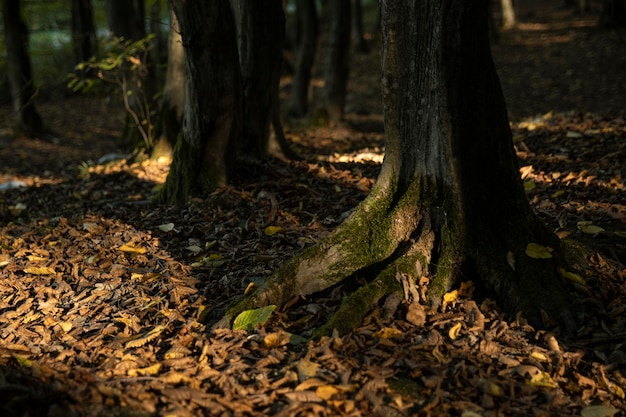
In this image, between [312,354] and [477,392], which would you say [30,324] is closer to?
[312,354]

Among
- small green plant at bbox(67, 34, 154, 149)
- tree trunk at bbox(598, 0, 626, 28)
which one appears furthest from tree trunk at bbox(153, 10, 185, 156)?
tree trunk at bbox(598, 0, 626, 28)

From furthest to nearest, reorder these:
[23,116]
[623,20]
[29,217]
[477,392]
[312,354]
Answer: [623,20]
[23,116]
[29,217]
[312,354]
[477,392]

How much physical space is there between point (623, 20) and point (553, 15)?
7.71 meters

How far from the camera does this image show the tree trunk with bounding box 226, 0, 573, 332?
3.79m

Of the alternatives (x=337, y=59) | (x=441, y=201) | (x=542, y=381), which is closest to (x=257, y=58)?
(x=441, y=201)

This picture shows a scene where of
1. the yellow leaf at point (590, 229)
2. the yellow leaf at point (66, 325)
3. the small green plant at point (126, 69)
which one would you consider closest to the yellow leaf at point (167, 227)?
the yellow leaf at point (66, 325)

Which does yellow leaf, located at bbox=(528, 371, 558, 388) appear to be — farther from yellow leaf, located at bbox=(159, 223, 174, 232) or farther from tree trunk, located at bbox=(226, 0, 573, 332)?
yellow leaf, located at bbox=(159, 223, 174, 232)

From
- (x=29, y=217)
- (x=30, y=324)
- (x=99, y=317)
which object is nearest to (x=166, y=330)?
(x=99, y=317)

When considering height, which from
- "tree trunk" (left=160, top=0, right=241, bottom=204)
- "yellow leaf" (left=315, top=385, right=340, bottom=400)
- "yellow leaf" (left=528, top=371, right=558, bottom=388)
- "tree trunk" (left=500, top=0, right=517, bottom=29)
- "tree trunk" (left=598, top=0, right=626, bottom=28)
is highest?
"tree trunk" (left=500, top=0, right=517, bottom=29)

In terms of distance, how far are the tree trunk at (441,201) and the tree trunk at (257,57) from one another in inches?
146

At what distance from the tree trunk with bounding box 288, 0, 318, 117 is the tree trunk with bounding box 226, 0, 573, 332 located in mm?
9459

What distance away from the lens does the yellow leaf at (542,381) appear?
3.26m

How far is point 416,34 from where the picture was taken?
3854mm

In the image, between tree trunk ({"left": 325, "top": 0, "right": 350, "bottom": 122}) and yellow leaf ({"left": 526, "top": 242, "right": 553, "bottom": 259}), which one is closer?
yellow leaf ({"left": 526, "top": 242, "right": 553, "bottom": 259})
